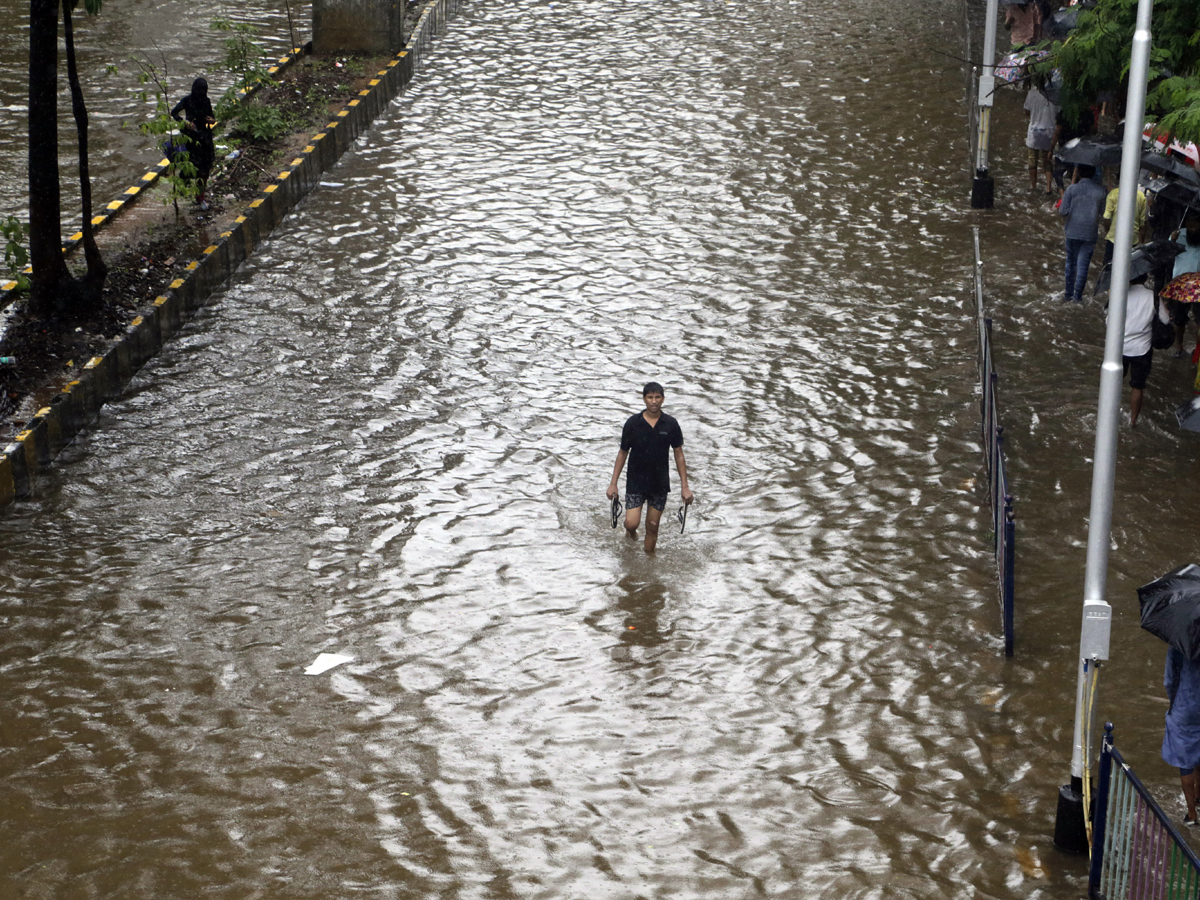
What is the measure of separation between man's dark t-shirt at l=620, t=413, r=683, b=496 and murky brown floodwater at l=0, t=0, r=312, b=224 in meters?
10.2

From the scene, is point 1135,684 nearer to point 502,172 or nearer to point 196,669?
point 196,669

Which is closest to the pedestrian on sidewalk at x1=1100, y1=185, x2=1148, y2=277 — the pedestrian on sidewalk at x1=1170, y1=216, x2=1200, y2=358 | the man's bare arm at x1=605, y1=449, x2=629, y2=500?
the pedestrian on sidewalk at x1=1170, y1=216, x2=1200, y2=358

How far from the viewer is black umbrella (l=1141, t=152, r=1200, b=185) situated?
14359mm

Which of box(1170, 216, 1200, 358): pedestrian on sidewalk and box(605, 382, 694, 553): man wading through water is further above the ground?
box(1170, 216, 1200, 358): pedestrian on sidewalk

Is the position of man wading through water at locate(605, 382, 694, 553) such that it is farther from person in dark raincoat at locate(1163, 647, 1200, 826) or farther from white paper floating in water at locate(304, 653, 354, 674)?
person in dark raincoat at locate(1163, 647, 1200, 826)

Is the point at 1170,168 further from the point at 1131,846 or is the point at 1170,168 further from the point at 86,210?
the point at 86,210

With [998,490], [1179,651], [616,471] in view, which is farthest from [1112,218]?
[1179,651]

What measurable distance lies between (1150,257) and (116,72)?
12584mm

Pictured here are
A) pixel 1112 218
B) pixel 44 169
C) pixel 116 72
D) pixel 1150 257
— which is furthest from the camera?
pixel 116 72

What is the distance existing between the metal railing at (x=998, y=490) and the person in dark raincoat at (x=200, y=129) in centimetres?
1071

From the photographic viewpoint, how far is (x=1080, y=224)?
1562cm

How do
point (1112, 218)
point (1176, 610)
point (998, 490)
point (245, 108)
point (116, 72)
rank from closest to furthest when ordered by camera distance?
point (1176, 610), point (998, 490), point (1112, 218), point (116, 72), point (245, 108)

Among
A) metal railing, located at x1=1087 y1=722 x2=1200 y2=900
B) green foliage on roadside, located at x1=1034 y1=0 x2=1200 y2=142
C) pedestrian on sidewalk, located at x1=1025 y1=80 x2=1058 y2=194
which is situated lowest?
metal railing, located at x1=1087 y1=722 x2=1200 y2=900

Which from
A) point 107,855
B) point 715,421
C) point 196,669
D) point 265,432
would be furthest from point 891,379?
point 107,855
